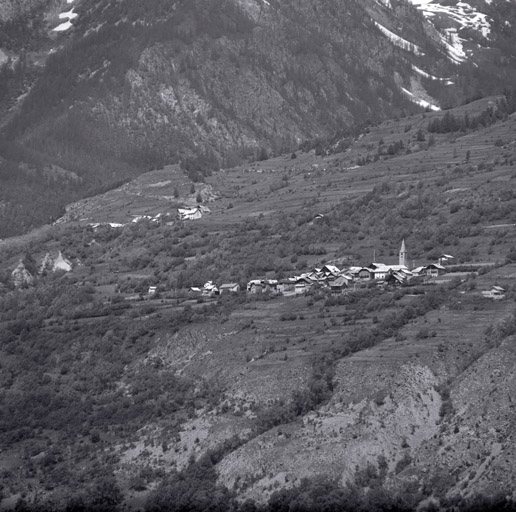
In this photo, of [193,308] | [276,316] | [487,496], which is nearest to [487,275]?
[276,316]

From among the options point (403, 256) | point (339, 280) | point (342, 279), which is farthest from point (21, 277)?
point (342, 279)

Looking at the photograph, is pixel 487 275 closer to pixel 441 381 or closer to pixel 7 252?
pixel 441 381

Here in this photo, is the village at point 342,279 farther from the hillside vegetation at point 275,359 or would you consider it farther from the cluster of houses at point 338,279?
the hillside vegetation at point 275,359

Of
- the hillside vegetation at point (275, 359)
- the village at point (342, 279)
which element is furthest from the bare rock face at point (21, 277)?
the village at point (342, 279)

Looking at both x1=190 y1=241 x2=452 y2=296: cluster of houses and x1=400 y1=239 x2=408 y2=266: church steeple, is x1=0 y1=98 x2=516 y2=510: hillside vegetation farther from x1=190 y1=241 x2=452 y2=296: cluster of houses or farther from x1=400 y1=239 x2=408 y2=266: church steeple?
x1=190 y1=241 x2=452 y2=296: cluster of houses

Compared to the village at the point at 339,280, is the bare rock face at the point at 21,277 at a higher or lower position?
lower

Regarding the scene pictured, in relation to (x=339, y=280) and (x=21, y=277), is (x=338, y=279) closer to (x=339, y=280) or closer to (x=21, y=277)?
(x=339, y=280)
